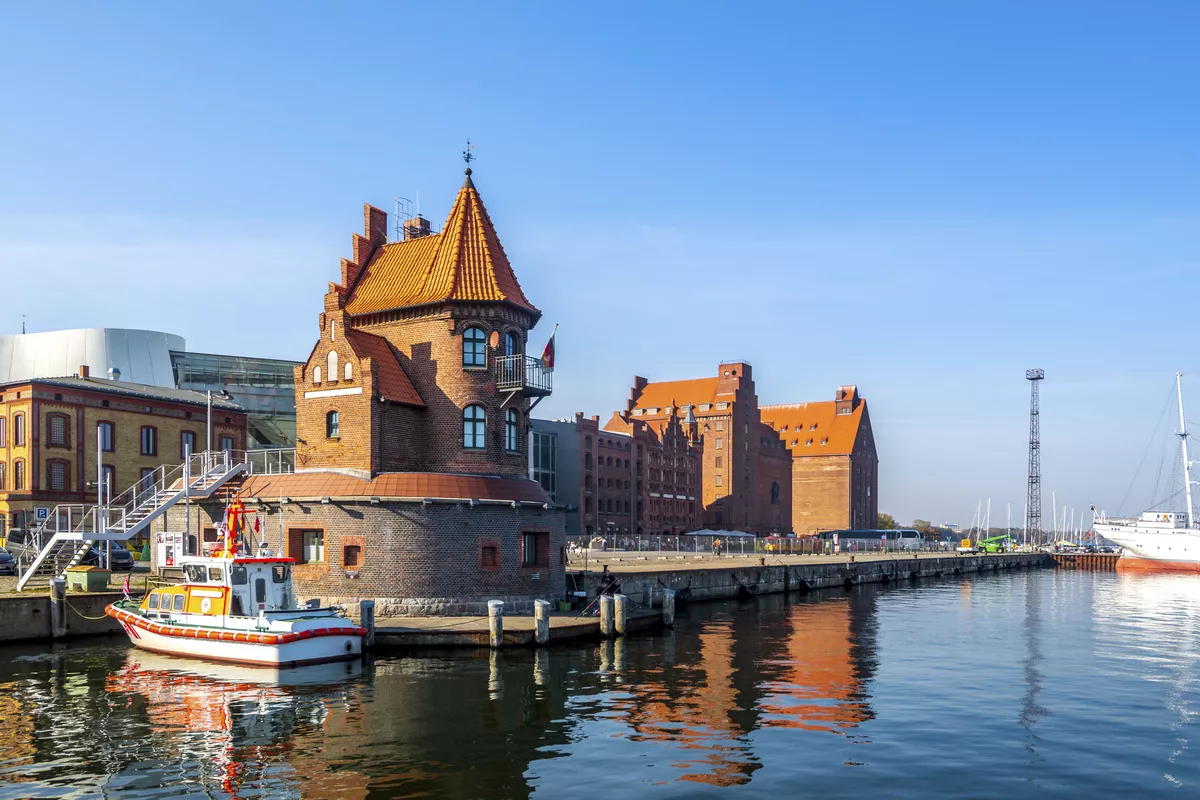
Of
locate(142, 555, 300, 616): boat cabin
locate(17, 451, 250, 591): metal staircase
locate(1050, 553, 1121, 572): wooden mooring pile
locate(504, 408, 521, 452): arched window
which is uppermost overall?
locate(504, 408, 521, 452): arched window

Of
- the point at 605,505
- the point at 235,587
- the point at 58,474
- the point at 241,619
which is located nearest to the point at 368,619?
the point at 241,619

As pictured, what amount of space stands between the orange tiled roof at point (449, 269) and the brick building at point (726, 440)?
94.6m

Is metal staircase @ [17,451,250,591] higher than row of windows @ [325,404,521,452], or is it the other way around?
row of windows @ [325,404,521,452]

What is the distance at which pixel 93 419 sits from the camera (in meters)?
64.4

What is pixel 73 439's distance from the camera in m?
63.4

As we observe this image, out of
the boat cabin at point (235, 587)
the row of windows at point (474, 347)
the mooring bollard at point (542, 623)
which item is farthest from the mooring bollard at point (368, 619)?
the row of windows at point (474, 347)

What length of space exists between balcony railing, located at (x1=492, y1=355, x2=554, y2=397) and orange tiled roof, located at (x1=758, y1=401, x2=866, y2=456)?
12147 cm

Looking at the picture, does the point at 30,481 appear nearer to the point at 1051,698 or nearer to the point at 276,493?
the point at 276,493

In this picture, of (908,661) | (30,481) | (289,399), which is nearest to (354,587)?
(908,661)

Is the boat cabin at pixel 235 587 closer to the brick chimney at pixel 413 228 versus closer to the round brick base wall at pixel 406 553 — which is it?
the round brick base wall at pixel 406 553

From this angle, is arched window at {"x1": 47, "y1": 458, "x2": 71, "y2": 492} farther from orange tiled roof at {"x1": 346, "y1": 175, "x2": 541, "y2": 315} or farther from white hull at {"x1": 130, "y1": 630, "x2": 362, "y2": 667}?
white hull at {"x1": 130, "y1": 630, "x2": 362, "y2": 667}

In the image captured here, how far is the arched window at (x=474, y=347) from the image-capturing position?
44.1 m

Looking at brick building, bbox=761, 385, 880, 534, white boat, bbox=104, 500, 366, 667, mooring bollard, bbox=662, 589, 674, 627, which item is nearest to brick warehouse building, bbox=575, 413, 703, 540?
brick building, bbox=761, 385, 880, 534

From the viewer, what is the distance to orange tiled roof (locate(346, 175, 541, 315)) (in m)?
44.4
